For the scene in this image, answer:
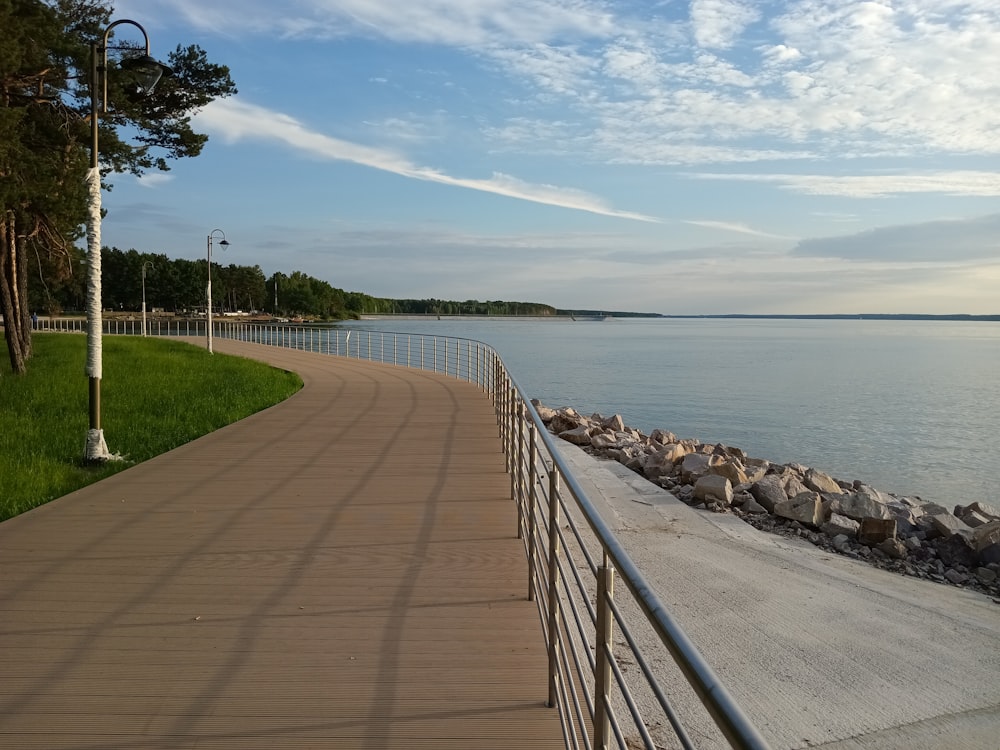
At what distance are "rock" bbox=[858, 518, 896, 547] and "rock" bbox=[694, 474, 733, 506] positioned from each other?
1654 millimetres

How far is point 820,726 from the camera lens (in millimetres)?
4379

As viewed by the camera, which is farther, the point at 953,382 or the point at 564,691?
the point at 953,382

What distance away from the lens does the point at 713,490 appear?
33.9 ft

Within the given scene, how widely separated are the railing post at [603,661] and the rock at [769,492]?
8.47 meters

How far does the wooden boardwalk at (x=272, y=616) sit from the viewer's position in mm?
3084

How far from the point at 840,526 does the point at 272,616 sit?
7348 mm

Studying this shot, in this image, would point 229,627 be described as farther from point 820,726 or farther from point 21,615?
point 820,726

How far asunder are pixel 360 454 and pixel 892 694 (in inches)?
236

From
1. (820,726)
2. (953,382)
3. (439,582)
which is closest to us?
(820,726)

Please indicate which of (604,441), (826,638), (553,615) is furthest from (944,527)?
(553,615)

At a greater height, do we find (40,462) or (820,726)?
(40,462)

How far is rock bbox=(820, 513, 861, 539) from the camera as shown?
9297mm

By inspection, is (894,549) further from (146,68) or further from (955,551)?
(146,68)

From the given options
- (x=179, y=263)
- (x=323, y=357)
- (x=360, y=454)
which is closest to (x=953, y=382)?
(x=323, y=357)
